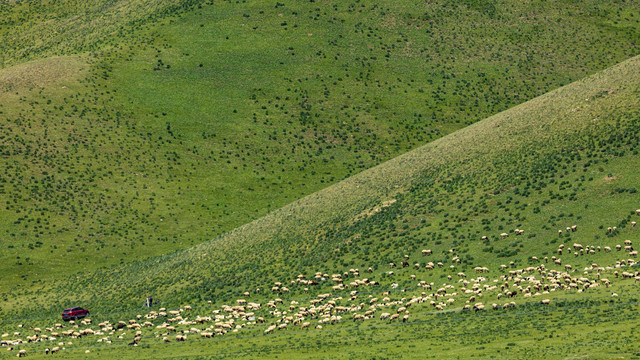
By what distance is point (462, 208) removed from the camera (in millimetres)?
62281

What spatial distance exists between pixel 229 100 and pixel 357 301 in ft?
237

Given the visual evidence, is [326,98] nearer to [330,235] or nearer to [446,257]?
[330,235]

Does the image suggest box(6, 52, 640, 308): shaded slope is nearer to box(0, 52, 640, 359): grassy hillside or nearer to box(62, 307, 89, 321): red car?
box(0, 52, 640, 359): grassy hillside

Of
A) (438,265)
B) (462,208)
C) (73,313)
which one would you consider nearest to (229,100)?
(73,313)

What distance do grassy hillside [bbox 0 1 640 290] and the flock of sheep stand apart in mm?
27002

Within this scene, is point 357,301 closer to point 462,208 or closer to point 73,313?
point 462,208

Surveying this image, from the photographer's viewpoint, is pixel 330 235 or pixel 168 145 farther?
pixel 168 145

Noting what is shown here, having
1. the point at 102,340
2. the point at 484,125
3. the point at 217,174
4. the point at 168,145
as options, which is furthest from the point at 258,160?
the point at 102,340

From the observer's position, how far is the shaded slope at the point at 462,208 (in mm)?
53844

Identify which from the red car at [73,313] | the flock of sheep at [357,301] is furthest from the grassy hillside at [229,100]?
the flock of sheep at [357,301]

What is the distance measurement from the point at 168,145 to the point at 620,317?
8154 centimetres

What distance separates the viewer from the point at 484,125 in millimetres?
84250

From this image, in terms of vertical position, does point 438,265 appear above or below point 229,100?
below

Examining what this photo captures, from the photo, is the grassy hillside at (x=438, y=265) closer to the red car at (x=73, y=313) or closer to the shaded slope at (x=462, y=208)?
the shaded slope at (x=462, y=208)
